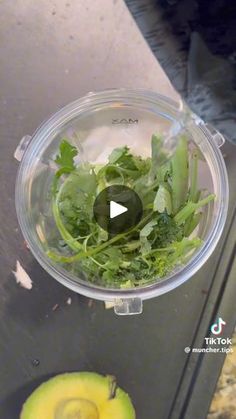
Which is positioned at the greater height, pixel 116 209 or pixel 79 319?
pixel 116 209

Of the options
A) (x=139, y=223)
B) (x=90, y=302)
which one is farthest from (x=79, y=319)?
(x=139, y=223)

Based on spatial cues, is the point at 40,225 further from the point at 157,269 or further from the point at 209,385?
the point at 209,385

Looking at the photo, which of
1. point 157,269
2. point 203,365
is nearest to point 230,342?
point 203,365

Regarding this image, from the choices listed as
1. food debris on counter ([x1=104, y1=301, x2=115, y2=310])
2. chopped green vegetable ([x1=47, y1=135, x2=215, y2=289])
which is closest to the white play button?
chopped green vegetable ([x1=47, y1=135, x2=215, y2=289])

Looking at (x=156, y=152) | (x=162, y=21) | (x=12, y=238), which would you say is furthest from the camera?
(x=12, y=238)

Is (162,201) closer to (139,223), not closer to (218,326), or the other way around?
(139,223)

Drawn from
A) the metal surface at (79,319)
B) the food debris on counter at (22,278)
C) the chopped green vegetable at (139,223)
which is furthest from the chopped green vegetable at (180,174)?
the food debris on counter at (22,278)
